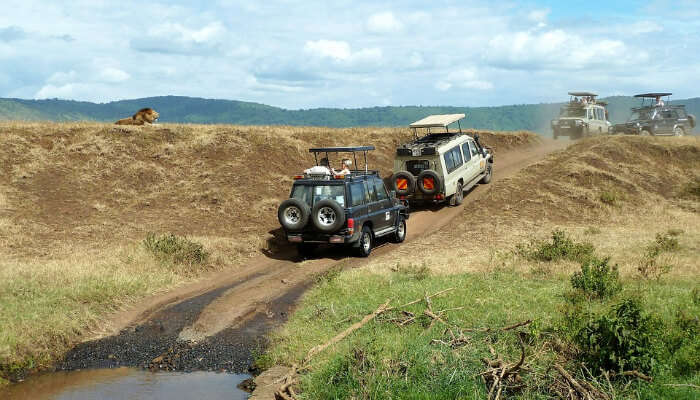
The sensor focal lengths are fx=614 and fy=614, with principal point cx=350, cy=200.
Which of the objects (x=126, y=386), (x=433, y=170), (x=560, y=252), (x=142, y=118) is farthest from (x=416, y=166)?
(x=126, y=386)

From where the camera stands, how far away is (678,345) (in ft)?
26.7

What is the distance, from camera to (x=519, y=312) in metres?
9.83

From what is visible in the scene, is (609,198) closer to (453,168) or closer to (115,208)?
(453,168)

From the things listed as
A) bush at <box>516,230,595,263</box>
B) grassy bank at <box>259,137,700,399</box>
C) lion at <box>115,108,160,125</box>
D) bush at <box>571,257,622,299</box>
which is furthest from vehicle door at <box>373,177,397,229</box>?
lion at <box>115,108,160,125</box>

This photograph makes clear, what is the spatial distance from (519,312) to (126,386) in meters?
6.04

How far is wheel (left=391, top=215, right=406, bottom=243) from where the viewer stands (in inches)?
698

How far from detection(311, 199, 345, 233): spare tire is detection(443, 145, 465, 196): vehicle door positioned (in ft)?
23.1

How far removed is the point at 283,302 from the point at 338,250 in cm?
486

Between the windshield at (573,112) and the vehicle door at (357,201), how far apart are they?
2239 cm

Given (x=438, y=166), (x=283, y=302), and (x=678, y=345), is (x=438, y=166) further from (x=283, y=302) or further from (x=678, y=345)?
(x=678, y=345)

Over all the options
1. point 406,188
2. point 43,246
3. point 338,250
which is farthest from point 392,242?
point 43,246

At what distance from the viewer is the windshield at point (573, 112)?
112 feet

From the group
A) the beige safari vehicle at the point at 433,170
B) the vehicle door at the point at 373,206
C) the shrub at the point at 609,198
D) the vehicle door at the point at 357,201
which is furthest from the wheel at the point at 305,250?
the shrub at the point at 609,198

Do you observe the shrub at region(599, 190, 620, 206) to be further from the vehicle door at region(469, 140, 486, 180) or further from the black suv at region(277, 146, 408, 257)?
the black suv at region(277, 146, 408, 257)
